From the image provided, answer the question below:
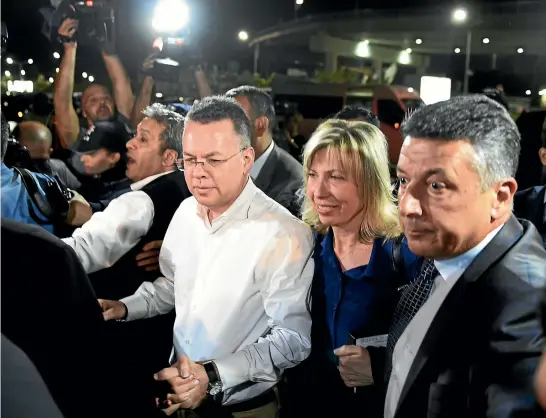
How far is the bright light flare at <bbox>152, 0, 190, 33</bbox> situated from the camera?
5965 millimetres

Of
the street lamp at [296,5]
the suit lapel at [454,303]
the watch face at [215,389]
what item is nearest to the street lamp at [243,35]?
the street lamp at [296,5]

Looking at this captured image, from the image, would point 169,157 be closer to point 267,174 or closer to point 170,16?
point 267,174

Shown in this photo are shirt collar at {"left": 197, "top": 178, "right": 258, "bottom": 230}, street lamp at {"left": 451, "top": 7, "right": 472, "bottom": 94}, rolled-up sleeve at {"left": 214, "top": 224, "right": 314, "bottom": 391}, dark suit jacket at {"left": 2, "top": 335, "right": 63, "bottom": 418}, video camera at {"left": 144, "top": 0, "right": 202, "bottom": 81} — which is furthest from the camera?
street lamp at {"left": 451, "top": 7, "right": 472, "bottom": 94}

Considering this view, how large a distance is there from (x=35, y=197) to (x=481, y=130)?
1761mm

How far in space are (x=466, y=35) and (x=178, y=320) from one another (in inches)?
581

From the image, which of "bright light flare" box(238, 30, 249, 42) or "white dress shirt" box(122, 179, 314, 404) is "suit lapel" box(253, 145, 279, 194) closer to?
"white dress shirt" box(122, 179, 314, 404)

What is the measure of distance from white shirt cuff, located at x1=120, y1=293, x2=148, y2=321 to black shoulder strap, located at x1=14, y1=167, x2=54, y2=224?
0.48 metres

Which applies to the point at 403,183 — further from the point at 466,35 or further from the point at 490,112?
the point at 466,35

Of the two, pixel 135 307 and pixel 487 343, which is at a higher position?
pixel 487 343

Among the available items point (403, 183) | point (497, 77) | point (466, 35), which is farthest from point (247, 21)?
point (403, 183)

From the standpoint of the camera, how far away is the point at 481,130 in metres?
1.25

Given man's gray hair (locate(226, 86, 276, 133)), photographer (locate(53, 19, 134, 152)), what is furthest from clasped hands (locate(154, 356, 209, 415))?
photographer (locate(53, 19, 134, 152))

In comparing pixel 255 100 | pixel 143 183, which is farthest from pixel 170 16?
pixel 143 183

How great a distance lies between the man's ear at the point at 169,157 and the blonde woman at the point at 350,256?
83 centimetres
